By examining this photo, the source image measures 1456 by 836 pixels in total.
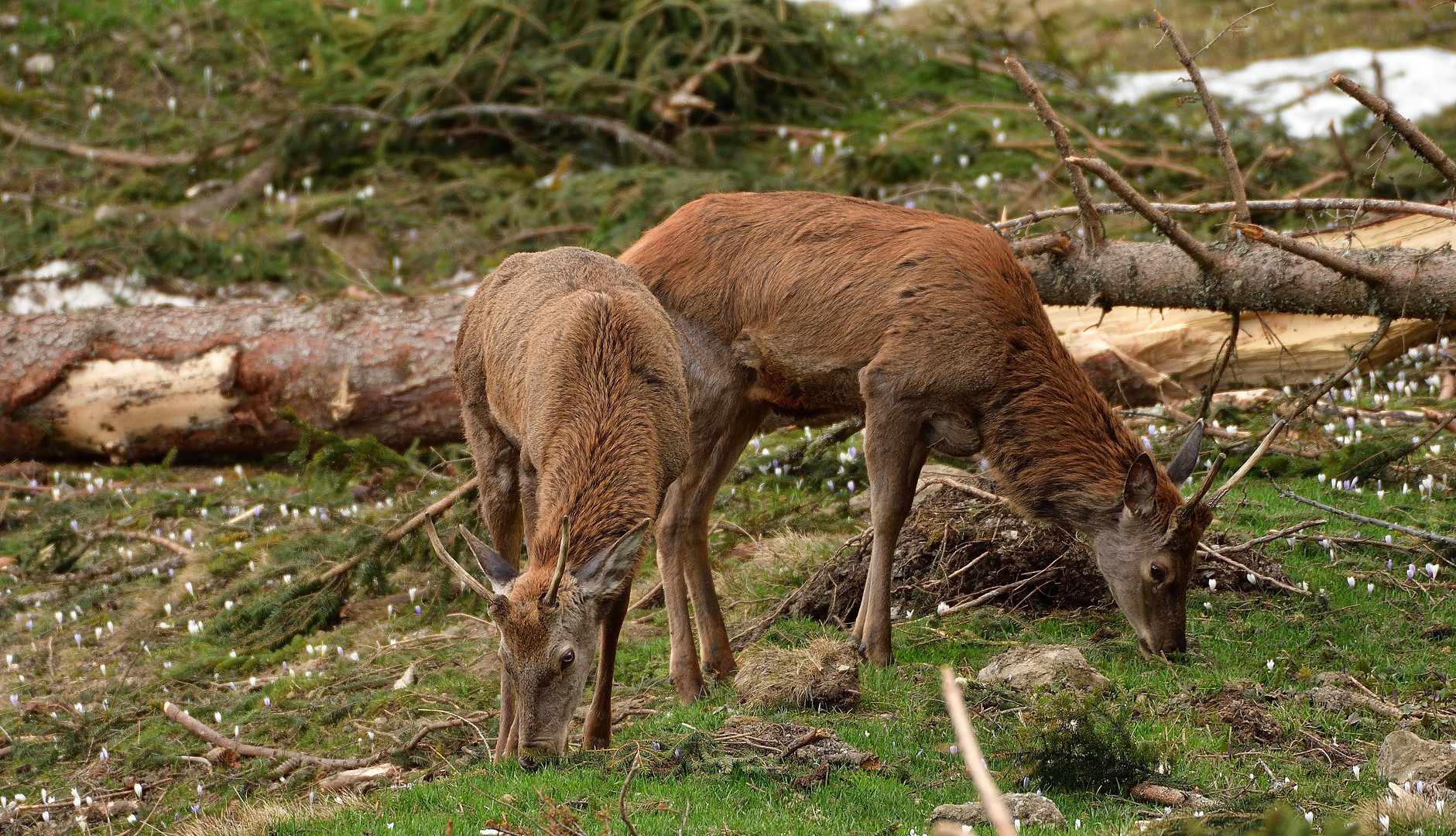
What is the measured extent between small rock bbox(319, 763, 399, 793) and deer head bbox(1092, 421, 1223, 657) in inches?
159

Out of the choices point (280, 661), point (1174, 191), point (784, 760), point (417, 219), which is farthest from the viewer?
point (417, 219)

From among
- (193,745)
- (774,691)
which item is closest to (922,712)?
(774,691)

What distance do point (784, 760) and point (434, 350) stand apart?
6896mm

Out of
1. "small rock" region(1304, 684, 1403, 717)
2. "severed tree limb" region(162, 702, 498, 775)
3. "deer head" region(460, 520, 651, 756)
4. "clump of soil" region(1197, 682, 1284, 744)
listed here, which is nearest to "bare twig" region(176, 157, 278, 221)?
"severed tree limb" region(162, 702, 498, 775)

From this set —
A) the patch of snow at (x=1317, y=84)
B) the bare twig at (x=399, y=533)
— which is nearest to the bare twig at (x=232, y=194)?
the bare twig at (x=399, y=533)

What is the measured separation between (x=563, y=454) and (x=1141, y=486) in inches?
124

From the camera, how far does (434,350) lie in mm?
11641

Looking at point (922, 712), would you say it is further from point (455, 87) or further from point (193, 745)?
point (455, 87)

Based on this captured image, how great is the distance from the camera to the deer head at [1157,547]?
22.9 feet

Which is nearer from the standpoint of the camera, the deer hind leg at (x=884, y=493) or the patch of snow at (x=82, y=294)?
the deer hind leg at (x=884, y=493)

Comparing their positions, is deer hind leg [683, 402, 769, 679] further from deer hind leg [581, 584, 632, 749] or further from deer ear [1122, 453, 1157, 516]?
deer ear [1122, 453, 1157, 516]

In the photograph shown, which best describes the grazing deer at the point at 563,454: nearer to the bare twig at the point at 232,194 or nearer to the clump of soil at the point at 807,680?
the clump of soil at the point at 807,680

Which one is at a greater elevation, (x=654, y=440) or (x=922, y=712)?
(x=654, y=440)

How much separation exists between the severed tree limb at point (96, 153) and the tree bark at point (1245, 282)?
11995 millimetres
